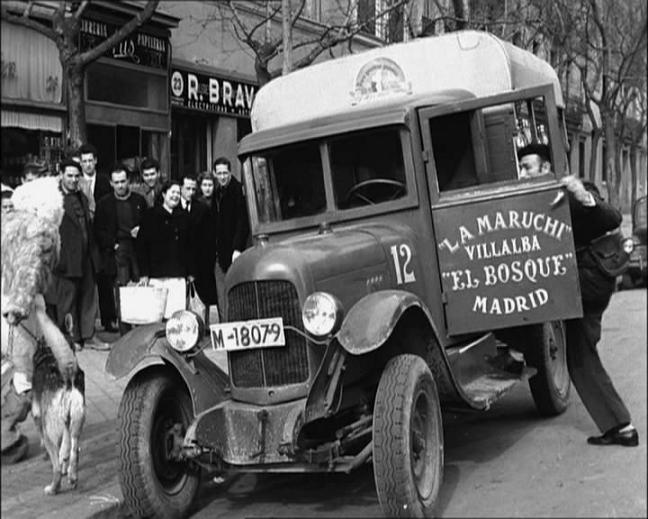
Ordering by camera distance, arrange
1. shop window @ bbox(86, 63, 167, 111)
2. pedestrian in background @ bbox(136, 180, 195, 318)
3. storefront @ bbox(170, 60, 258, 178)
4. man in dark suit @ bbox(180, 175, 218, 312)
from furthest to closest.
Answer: man in dark suit @ bbox(180, 175, 218, 312) → pedestrian in background @ bbox(136, 180, 195, 318) → storefront @ bbox(170, 60, 258, 178) → shop window @ bbox(86, 63, 167, 111)

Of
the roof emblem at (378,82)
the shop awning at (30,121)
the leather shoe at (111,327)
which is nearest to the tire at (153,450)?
the leather shoe at (111,327)

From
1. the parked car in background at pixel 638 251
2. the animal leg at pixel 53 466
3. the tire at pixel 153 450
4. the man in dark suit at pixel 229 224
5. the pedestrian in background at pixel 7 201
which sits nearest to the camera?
the pedestrian in background at pixel 7 201

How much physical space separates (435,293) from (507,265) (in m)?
0.70

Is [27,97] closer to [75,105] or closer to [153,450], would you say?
[75,105]

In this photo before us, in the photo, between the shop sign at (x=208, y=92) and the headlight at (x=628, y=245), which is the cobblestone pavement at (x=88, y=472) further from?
the shop sign at (x=208, y=92)

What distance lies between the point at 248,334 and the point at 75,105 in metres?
2.04

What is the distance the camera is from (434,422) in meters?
4.01

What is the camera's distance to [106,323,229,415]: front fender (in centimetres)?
423

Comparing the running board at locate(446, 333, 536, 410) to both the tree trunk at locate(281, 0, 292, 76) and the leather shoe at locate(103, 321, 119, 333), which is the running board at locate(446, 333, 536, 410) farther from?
the tree trunk at locate(281, 0, 292, 76)

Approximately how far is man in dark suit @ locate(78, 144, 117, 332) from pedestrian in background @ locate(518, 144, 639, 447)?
151 cm

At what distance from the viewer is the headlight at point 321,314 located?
3689 mm

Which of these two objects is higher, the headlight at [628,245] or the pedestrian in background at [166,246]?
the pedestrian in background at [166,246]

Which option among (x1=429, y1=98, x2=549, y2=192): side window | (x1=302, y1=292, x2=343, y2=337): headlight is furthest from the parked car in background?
(x1=429, y1=98, x2=549, y2=192): side window

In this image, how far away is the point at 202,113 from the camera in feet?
9.55
